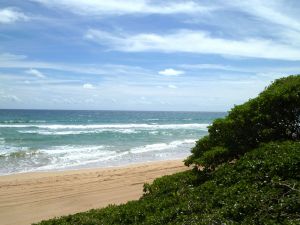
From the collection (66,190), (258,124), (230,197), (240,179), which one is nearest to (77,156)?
(66,190)

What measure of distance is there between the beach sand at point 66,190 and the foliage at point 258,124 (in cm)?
480

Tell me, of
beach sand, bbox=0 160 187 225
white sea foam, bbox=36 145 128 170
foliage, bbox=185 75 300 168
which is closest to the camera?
foliage, bbox=185 75 300 168

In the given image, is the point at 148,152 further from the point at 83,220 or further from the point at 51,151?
the point at 83,220

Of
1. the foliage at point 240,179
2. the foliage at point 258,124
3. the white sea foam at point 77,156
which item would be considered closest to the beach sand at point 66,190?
the white sea foam at point 77,156

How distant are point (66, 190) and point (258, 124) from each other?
781cm

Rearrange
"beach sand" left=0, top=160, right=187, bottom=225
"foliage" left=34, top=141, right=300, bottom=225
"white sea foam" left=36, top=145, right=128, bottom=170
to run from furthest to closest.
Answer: "white sea foam" left=36, top=145, right=128, bottom=170, "beach sand" left=0, top=160, right=187, bottom=225, "foliage" left=34, top=141, right=300, bottom=225

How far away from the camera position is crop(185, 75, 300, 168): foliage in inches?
296

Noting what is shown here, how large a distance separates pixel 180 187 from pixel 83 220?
1937 millimetres

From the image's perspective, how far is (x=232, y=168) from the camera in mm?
7012

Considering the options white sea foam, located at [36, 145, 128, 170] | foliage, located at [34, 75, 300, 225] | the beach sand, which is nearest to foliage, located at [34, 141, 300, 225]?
foliage, located at [34, 75, 300, 225]

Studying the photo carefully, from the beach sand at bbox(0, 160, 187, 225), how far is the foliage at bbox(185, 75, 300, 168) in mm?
4803

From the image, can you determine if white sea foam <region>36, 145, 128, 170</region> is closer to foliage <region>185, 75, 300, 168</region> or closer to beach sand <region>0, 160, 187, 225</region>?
beach sand <region>0, 160, 187, 225</region>

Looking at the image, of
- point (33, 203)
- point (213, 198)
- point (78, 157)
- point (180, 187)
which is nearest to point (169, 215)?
point (213, 198)

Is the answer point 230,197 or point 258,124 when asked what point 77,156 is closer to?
point 258,124
